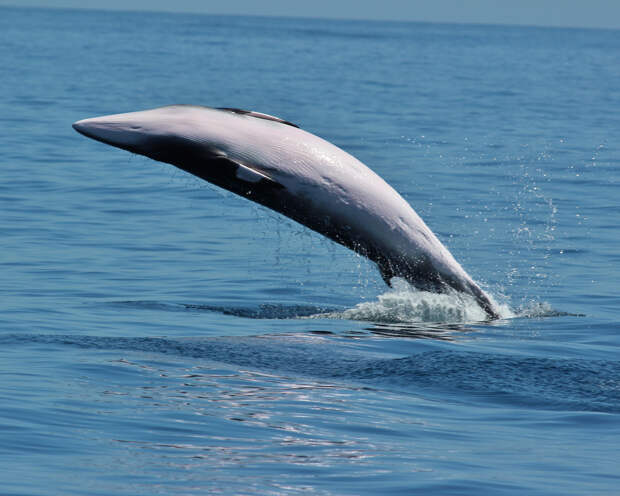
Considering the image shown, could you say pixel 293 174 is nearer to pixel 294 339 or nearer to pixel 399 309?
pixel 294 339

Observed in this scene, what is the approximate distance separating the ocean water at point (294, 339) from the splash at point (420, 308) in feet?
0.11

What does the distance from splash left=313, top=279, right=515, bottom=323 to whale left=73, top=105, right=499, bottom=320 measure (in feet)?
0.59

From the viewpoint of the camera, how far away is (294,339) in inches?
610

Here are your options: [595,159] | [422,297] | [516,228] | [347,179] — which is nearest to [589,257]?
[516,228]

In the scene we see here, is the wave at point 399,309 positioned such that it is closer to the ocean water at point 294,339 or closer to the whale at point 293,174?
the ocean water at point 294,339

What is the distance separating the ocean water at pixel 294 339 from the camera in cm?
1034

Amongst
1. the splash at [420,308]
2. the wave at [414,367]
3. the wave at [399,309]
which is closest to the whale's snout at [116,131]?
the wave at [414,367]

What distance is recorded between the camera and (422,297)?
16531 millimetres

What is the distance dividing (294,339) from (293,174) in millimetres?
2134

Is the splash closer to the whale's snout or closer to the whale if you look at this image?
the whale

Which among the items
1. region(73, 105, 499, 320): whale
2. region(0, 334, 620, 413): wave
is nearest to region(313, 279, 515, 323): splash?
region(73, 105, 499, 320): whale

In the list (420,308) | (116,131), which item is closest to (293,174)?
(116,131)

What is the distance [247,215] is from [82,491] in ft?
61.8

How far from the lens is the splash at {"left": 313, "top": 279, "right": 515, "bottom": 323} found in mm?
16359
